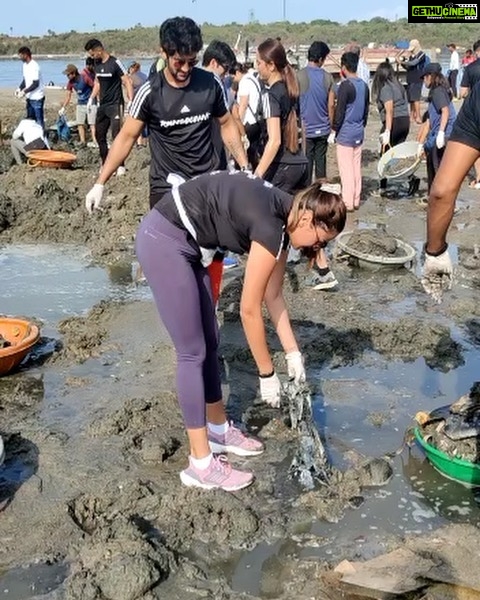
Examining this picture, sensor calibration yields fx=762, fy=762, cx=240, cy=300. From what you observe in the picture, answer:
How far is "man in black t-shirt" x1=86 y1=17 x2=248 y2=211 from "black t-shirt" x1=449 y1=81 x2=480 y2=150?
183 centimetres

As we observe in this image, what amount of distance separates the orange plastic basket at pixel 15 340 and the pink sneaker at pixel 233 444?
1606mm

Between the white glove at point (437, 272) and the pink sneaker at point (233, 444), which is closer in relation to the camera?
the white glove at point (437, 272)

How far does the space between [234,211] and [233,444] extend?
4.72ft

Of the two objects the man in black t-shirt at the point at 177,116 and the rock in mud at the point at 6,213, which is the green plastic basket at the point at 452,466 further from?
the rock in mud at the point at 6,213

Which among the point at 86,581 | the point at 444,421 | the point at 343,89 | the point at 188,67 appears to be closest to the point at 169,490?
the point at 86,581

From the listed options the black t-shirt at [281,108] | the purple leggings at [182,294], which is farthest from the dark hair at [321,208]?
the black t-shirt at [281,108]

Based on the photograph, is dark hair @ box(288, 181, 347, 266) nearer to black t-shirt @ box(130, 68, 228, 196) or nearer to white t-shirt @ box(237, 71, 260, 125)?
black t-shirt @ box(130, 68, 228, 196)

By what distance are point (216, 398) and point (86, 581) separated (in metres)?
1.27

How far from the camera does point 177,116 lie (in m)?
4.63

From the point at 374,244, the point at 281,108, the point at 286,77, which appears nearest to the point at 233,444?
the point at 281,108

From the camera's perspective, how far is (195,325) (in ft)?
11.6

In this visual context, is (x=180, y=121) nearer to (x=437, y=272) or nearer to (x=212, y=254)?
(x=212, y=254)

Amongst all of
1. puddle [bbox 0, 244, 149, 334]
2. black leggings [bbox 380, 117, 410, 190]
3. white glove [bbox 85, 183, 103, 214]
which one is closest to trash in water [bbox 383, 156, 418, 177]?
black leggings [bbox 380, 117, 410, 190]

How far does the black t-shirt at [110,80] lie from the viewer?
10.8 metres
